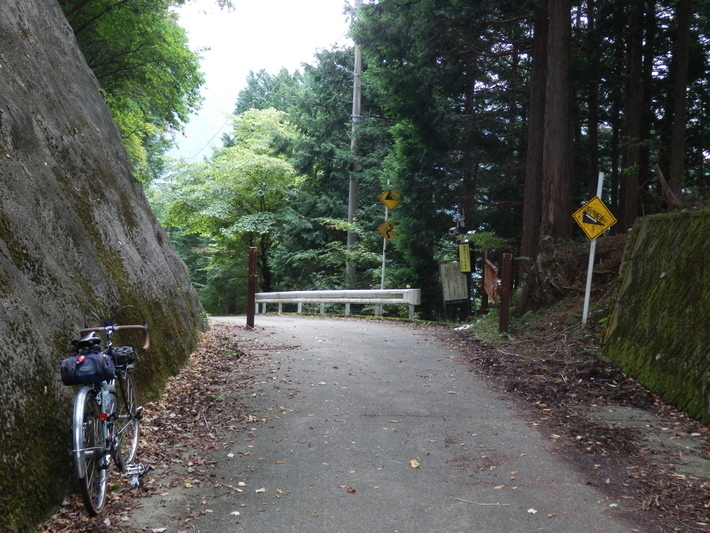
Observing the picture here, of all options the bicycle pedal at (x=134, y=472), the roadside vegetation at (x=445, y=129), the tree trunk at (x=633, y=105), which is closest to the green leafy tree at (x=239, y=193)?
the roadside vegetation at (x=445, y=129)

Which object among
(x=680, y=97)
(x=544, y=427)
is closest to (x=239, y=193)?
(x=680, y=97)

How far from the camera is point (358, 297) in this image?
19.7 m

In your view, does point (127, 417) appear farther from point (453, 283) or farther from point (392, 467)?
point (453, 283)

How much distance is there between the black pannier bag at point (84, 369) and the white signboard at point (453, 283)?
1439 cm

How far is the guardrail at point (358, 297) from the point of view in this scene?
18.1m

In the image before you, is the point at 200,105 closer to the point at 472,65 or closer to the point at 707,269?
the point at 472,65

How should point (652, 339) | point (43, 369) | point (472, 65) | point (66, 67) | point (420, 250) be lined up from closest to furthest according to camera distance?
point (43, 369), point (652, 339), point (66, 67), point (472, 65), point (420, 250)

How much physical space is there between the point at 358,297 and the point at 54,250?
1471 cm

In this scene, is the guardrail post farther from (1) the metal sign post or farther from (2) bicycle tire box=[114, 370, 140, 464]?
(2) bicycle tire box=[114, 370, 140, 464]

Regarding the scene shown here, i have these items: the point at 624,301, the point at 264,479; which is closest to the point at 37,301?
the point at 264,479

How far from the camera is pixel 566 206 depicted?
41.4ft

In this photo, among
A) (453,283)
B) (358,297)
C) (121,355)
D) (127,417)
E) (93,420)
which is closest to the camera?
(93,420)

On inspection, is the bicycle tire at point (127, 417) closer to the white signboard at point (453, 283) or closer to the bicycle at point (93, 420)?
the bicycle at point (93, 420)

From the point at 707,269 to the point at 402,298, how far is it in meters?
12.0
